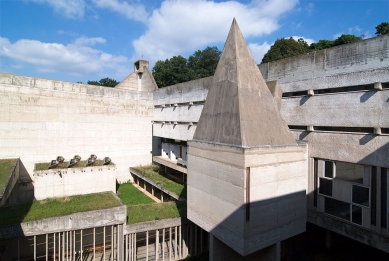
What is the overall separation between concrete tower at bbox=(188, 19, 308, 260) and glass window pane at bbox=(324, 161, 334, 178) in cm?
168

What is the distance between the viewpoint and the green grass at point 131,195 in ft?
57.5

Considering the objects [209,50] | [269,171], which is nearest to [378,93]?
[269,171]

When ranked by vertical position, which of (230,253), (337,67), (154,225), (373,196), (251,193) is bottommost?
(230,253)

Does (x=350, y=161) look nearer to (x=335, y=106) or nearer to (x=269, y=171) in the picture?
(x=335, y=106)

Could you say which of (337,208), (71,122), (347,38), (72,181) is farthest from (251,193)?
(347,38)

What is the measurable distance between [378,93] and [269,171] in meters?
4.54

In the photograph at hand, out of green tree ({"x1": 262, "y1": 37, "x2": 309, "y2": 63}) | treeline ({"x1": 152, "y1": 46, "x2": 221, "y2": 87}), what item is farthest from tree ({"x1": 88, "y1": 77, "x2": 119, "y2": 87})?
green tree ({"x1": 262, "y1": 37, "x2": 309, "y2": 63})

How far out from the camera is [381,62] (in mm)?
7996

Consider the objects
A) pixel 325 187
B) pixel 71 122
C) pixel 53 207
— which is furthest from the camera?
pixel 71 122

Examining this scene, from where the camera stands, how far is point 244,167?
7.18 meters

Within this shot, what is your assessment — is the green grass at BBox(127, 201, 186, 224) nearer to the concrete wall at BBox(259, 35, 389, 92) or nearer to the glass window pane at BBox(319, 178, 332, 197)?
the glass window pane at BBox(319, 178, 332, 197)

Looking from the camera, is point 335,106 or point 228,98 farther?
point 335,106

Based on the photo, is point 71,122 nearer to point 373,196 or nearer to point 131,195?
point 131,195

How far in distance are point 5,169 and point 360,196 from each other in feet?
58.8
